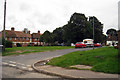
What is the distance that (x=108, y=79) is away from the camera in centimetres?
498

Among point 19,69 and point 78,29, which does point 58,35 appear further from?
point 19,69

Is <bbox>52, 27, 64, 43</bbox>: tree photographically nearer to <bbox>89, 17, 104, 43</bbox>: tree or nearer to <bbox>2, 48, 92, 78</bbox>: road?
<bbox>89, 17, 104, 43</bbox>: tree

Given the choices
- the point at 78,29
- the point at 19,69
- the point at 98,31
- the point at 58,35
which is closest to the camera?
the point at 19,69

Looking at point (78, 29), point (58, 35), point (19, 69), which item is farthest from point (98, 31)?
point (19, 69)

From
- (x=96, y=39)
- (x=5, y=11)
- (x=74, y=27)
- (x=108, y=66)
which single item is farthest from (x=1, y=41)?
(x=96, y=39)

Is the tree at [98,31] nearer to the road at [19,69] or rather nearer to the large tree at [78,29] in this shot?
the large tree at [78,29]

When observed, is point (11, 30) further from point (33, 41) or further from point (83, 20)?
point (83, 20)

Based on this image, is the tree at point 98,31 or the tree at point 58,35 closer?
the tree at point 98,31

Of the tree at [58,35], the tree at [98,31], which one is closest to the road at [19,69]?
the tree at [98,31]

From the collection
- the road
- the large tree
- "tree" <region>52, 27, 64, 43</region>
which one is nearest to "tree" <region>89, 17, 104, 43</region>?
the large tree

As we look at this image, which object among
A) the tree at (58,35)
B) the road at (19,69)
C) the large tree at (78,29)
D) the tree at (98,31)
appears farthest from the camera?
the tree at (58,35)

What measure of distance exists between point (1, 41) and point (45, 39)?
34.0m

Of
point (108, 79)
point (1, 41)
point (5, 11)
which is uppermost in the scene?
point (5, 11)

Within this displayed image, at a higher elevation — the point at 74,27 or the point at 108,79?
the point at 74,27
